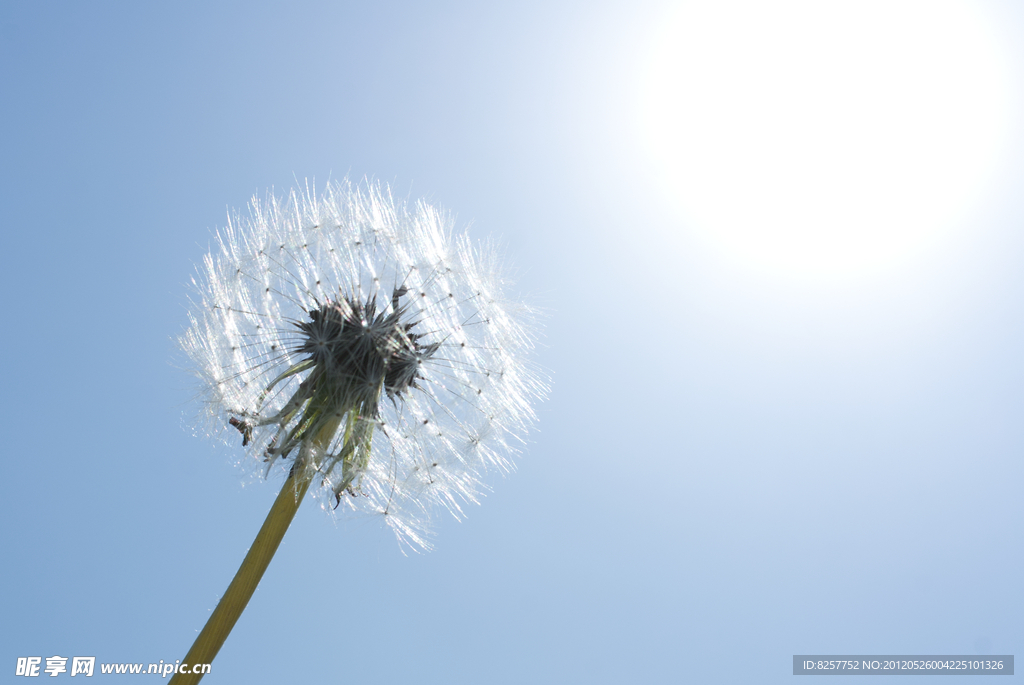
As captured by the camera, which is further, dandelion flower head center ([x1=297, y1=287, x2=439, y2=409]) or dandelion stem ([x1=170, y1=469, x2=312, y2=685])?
dandelion flower head center ([x1=297, y1=287, x2=439, y2=409])

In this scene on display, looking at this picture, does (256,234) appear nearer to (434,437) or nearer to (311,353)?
(311,353)

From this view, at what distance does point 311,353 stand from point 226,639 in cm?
292

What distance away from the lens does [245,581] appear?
5.97 m

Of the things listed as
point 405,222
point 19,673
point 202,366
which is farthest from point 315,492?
A: point 19,673

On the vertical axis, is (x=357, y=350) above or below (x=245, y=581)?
above

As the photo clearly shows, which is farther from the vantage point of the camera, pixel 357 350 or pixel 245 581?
pixel 357 350

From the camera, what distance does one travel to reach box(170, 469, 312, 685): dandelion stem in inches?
224

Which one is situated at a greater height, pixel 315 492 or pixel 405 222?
pixel 405 222

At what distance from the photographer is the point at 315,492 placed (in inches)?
277

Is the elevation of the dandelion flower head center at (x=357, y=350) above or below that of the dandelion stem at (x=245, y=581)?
above

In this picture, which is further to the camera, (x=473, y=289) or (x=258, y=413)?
(x=473, y=289)

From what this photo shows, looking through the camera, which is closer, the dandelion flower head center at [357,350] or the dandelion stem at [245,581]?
the dandelion stem at [245,581]

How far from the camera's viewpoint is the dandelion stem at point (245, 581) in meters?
5.69

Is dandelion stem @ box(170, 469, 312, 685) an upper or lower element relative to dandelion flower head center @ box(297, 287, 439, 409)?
lower
